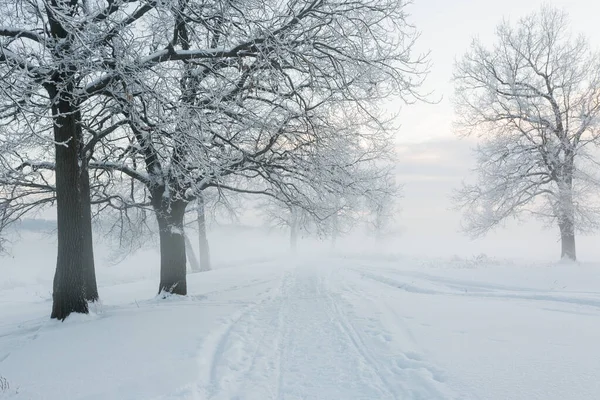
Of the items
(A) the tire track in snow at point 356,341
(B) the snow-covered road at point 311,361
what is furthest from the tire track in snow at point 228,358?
(A) the tire track in snow at point 356,341

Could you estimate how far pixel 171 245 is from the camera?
35.2ft

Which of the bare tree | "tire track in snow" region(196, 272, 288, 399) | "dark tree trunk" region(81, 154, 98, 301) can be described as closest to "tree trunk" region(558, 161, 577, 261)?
the bare tree

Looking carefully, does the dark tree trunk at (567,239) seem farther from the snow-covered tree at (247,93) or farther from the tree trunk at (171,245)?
the tree trunk at (171,245)

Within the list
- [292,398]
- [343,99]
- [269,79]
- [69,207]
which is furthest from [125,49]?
[292,398]

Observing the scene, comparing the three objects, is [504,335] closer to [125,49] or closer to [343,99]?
[343,99]

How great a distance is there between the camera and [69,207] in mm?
7703

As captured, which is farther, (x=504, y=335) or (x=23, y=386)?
(x=504, y=335)

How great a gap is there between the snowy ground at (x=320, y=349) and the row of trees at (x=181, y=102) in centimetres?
196

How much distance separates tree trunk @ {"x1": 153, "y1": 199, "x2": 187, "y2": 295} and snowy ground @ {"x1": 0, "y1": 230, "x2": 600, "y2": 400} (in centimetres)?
70

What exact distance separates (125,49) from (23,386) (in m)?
4.58

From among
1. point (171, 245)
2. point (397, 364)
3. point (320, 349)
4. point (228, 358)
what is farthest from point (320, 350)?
point (171, 245)

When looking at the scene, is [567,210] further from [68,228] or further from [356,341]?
[68,228]

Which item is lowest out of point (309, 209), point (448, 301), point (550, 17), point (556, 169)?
point (448, 301)

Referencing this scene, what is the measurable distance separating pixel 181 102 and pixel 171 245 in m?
5.56
